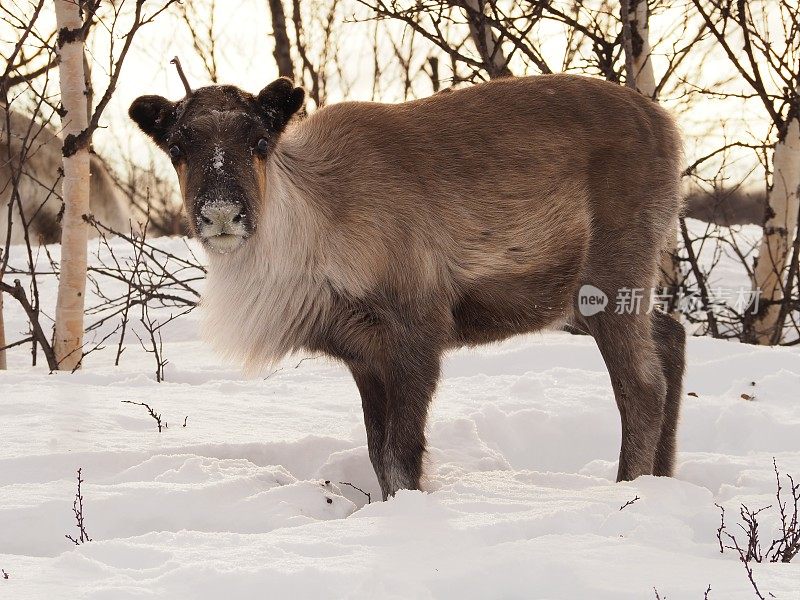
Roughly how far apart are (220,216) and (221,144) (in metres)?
0.33

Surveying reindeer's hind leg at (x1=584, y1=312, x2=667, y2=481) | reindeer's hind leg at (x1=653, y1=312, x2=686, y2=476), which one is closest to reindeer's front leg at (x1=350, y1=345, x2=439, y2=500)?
reindeer's hind leg at (x1=584, y1=312, x2=667, y2=481)

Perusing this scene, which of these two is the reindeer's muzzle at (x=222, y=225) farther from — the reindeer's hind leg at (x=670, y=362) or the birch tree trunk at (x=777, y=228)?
the birch tree trunk at (x=777, y=228)

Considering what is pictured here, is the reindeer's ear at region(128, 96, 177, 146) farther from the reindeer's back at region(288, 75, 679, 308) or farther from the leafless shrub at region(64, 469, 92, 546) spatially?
the leafless shrub at region(64, 469, 92, 546)

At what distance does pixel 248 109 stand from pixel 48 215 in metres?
10.4

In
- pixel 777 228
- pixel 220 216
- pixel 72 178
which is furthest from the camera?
pixel 777 228

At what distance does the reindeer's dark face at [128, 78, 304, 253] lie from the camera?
12.6 feet

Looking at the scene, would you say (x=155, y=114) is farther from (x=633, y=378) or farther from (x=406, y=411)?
(x=633, y=378)

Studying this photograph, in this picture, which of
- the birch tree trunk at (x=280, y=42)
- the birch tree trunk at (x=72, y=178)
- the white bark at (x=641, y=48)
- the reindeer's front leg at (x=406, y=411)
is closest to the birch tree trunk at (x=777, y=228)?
the white bark at (x=641, y=48)

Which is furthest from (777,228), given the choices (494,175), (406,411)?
(406,411)

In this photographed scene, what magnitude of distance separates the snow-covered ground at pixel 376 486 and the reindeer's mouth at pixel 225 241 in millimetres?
859

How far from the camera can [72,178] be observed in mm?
6309

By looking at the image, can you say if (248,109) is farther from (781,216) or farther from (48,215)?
(48,215)

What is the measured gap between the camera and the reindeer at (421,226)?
4.13m

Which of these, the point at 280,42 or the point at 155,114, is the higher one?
the point at 280,42
